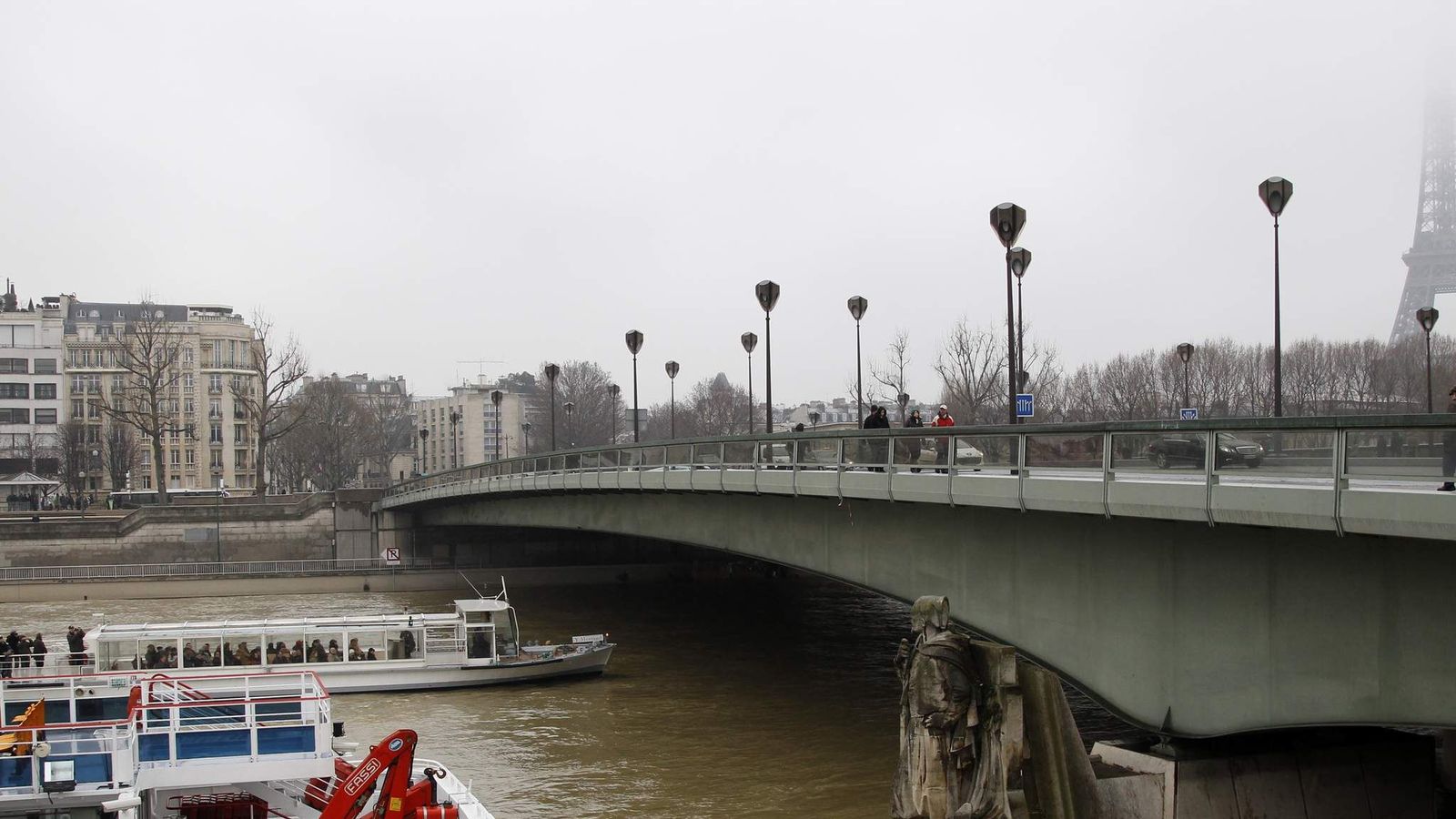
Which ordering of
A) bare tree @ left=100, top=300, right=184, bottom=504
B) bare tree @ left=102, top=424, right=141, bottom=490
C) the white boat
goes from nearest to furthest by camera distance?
the white boat
bare tree @ left=100, top=300, right=184, bottom=504
bare tree @ left=102, top=424, right=141, bottom=490

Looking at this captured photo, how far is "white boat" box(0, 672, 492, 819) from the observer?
18.1 m

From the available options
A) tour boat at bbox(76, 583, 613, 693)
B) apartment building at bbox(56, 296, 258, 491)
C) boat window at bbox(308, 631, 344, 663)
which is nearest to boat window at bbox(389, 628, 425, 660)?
tour boat at bbox(76, 583, 613, 693)

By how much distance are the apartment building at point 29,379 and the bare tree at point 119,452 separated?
8.37 meters

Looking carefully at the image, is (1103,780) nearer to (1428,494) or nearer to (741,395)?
(1428,494)

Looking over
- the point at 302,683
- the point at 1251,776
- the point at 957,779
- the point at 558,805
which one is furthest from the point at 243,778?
the point at 1251,776

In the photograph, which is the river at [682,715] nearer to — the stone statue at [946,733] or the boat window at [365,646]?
the boat window at [365,646]

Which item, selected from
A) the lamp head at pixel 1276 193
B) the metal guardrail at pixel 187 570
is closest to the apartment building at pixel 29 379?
the metal guardrail at pixel 187 570

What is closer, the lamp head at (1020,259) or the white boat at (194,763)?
the white boat at (194,763)

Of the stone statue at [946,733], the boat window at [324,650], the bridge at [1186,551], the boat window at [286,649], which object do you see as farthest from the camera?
the boat window at [324,650]

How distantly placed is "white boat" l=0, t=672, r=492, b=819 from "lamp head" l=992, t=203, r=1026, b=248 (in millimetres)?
12839

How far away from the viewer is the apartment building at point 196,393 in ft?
401

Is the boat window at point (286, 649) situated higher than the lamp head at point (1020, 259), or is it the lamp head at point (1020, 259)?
the lamp head at point (1020, 259)

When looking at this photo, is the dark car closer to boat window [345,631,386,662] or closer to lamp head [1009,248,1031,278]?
lamp head [1009,248,1031,278]

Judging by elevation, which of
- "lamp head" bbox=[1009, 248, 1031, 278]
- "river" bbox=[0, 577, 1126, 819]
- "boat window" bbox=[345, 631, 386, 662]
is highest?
"lamp head" bbox=[1009, 248, 1031, 278]
